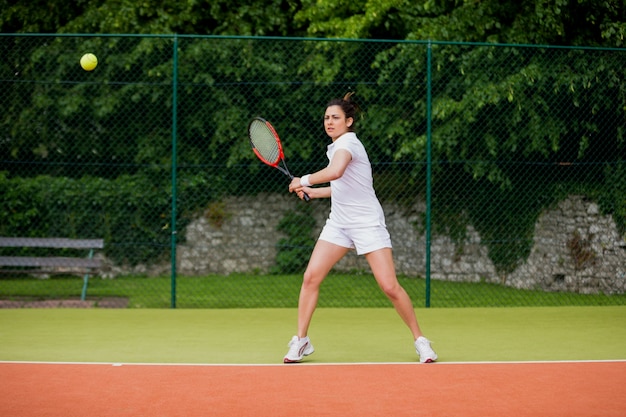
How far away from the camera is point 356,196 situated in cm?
663

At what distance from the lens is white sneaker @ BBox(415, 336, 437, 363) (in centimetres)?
658

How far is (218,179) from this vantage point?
42.7 ft

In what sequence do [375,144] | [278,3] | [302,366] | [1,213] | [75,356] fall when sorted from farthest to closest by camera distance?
1. [278,3]
2. [1,213]
3. [375,144]
4. [75,356]
5. [302,366]

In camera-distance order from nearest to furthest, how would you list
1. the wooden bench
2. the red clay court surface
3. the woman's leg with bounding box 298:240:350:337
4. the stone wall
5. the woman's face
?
the red clay court surface
the woman's face
the woman's leg with bounding box 298:240:350:337
the wooden bench
the stone wall

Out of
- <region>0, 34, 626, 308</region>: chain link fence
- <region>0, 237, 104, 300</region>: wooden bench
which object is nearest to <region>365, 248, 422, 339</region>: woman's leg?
<region>0, 34, 626, 308</region>: chain link fence

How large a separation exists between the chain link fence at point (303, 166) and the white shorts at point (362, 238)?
346cm

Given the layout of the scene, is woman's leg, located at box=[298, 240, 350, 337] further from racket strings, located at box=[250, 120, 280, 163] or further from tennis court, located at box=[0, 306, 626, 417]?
racket strings, located at box=[250, 120, 280, 163]

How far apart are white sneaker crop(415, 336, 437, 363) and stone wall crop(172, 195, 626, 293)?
15.4ft

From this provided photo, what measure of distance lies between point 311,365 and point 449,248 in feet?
20.1

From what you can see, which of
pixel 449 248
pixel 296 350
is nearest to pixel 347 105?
pixel 296 350

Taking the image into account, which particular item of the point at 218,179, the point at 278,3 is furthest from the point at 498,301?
the point at 278,3

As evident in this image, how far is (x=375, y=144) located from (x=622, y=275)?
3167 millimetres

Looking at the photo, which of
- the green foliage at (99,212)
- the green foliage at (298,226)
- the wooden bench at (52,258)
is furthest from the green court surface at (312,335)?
the green foliage at (99,212)

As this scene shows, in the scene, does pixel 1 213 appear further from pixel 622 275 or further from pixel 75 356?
pixel 622 275
